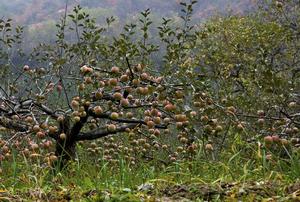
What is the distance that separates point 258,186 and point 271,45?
47.4 feet

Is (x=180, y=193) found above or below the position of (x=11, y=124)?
below

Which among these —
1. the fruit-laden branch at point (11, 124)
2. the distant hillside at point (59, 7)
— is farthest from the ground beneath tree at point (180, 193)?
the distant hillside at point (59, 7)

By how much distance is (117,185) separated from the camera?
392 cm

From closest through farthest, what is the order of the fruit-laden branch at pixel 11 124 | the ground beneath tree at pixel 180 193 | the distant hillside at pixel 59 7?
the ground beneath tree at pixel 180 193
the fruit-laden branch at pixel 11 124
the distant hillside at pixel 59 7

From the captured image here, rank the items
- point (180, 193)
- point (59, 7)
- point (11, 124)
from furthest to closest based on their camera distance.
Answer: point (59, 7), point (11, 124), point (180, 193)

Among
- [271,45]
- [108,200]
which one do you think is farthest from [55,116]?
[271,45]

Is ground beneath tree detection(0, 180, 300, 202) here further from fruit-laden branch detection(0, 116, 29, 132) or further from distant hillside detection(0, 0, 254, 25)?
distant hillside detection(0, 0, 254, 25)

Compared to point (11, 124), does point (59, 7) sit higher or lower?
higher

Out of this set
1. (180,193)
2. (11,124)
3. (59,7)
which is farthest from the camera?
(59,7)

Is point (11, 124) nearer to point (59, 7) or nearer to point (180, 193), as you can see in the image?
point (180, 193)

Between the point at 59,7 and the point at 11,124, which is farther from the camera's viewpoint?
the point at 59,7

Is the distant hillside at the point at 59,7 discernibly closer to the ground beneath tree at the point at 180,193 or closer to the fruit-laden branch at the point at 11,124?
the fruit-laden branch at the point at 11,124

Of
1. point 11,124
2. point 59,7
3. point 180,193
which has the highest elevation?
point 59,7

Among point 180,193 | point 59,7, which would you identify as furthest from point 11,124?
point 59,7
